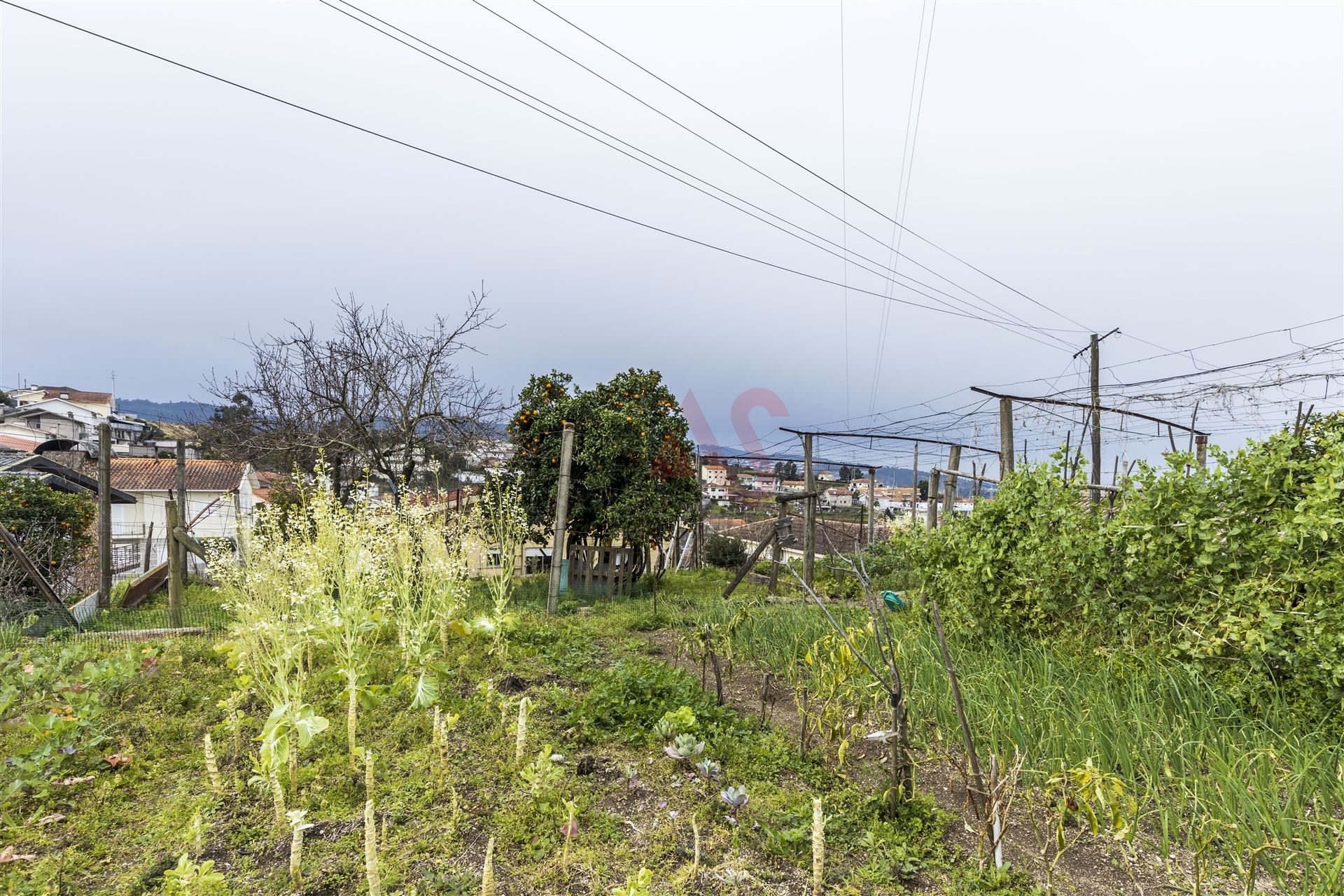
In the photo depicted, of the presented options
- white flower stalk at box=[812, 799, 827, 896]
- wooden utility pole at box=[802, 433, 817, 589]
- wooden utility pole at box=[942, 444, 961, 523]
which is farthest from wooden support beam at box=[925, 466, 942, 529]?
white flower stalk at box=[812, 799, 827, 896]

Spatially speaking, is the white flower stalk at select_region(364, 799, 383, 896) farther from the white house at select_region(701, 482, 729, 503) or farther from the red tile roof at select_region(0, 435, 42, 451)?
the red tile roof at select_region(0, 435, 42, 451)

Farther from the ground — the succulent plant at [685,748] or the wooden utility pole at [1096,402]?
the wooden utility pole at [1096,402]

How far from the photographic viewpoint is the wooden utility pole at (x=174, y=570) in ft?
19.9

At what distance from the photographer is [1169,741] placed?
288 cm

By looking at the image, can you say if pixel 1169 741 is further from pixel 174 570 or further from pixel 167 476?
pixel 167 476

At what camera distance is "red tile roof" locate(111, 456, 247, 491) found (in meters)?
19.3

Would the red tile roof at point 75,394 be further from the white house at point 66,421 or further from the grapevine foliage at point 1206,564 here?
the grapevine foliage at point 1206,564

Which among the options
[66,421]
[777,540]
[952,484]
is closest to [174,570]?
[777,540]

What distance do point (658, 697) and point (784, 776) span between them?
978 mm

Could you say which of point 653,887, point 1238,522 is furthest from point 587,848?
point 1238,522

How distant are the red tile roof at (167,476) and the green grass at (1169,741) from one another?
20.8 m

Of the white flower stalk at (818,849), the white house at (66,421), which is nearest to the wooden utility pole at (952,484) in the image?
the white flower stalk at (818,849)

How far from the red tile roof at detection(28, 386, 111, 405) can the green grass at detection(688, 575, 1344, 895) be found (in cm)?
5451

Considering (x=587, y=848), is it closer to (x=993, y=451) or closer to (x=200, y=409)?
(x=993, y=451)
